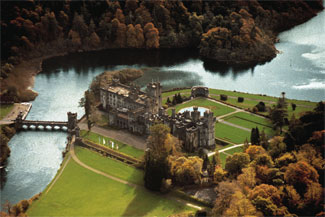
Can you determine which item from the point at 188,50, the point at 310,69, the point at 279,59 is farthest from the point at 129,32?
the point at 310,69

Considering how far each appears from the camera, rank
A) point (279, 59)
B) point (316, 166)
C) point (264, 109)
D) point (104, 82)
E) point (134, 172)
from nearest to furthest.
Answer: point (316, 166) < point (134, 172) < point (264, 109) < point (104, 82) < point (279, 59)

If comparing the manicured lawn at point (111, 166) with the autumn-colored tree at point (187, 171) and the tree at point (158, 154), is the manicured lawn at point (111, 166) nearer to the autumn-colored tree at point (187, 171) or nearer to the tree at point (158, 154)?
the tree at point (158, 154)

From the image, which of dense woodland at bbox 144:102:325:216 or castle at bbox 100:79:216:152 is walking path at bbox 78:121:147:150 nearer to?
castle at bbox 100:79:216:152

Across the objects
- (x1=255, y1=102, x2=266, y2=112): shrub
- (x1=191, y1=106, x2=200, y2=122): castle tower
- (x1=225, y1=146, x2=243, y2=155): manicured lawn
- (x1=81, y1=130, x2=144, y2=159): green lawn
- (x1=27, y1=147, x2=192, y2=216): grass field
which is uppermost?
(x1=191, y1=106, x2=200, y2=122): castle tower

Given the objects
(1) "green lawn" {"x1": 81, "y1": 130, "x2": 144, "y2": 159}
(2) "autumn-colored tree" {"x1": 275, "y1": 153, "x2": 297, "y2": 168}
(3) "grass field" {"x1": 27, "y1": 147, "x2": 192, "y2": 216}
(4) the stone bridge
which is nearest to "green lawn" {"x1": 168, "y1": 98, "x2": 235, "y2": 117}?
(1) "green lawn" {"x1": 81, "y1": 130, "x2": 144, "y2": 159}

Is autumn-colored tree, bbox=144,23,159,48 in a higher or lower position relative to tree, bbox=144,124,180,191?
higher

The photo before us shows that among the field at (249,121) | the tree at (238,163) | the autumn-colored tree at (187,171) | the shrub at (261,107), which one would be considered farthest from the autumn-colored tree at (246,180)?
the shrub at (261,107)

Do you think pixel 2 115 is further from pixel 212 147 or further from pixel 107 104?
pixel 212 147
